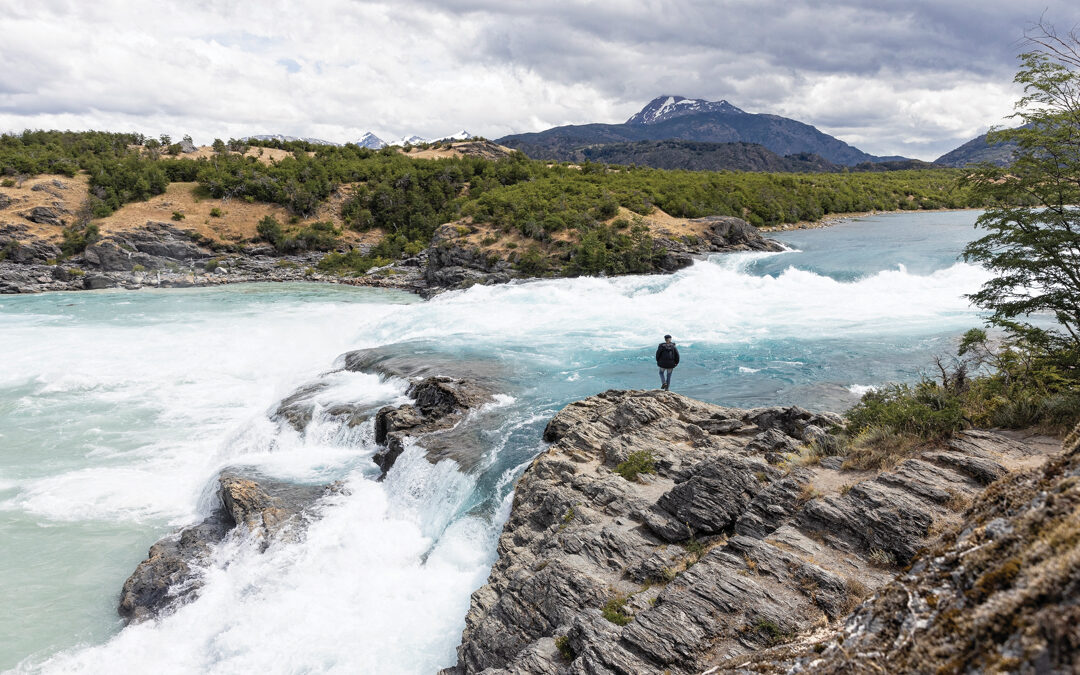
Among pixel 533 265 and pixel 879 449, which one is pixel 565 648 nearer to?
pixel 879 449

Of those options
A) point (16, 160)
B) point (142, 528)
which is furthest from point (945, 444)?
point (16, 160)

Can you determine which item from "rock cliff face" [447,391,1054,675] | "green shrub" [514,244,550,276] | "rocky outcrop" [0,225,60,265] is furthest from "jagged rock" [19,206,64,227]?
"rock cliff face" [447,391,1054,675]

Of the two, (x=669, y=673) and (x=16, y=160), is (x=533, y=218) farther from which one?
(x=16, y=160)

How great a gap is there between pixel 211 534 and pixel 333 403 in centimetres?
544

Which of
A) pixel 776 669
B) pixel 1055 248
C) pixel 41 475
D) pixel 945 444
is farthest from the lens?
pixel 41 475

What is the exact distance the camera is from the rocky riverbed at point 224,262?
36.7m

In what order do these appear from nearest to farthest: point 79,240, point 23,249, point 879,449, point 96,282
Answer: point 879,449 < point 96,282 < point 23,249 < point 79,240

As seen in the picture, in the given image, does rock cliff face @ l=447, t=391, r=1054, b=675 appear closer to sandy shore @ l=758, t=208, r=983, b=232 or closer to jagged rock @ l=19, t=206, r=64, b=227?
sandy shore @ l=758, t=208, r=983, b=232

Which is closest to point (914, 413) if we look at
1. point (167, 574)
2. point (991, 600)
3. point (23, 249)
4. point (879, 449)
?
point (879, 449)

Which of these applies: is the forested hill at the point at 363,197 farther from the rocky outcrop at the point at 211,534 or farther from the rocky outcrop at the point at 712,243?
the rocky outcrop at the point at 211,534

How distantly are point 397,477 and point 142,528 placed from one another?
5690mm

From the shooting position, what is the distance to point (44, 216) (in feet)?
143

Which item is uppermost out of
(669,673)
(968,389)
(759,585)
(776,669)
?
(968,389)

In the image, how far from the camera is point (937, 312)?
22.8m
